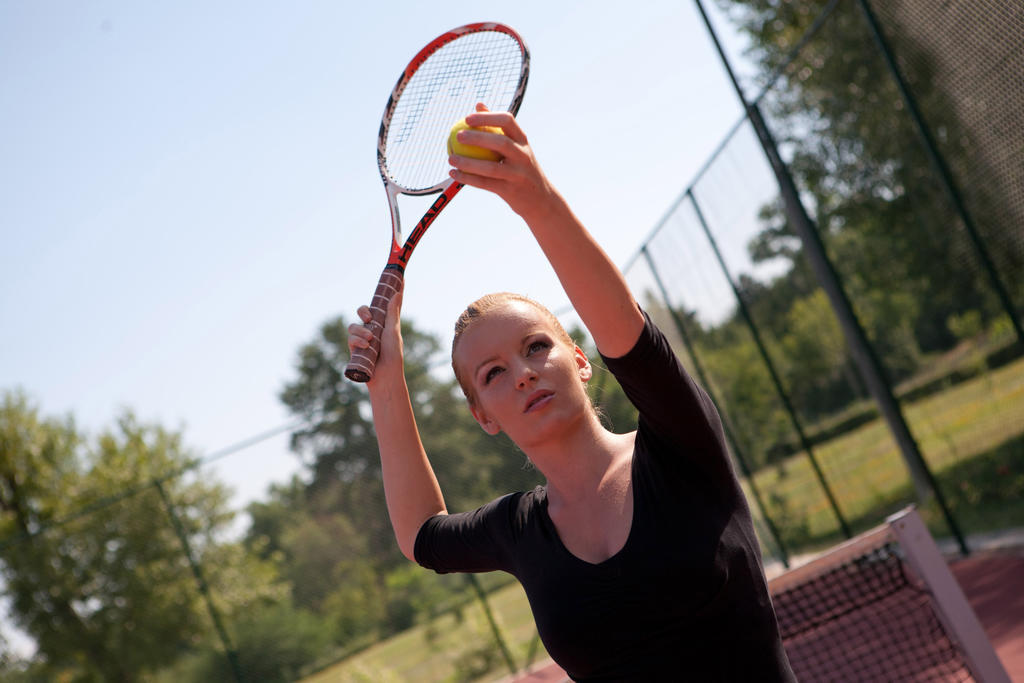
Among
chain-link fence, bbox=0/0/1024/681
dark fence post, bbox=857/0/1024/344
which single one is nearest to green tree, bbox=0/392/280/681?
chain-link fence, bbox=0/0/1024/681

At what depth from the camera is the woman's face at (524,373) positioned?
5.23 feet

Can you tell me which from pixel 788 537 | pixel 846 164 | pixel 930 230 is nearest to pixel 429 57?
pixel 930 230

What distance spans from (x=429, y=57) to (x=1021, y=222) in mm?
3683

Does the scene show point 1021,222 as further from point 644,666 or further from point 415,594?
point 415,594

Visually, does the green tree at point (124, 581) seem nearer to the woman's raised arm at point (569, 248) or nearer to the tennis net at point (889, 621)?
the tennis net at point (889, 621)

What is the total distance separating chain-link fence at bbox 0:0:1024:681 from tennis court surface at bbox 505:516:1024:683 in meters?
0.60

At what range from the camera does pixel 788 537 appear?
827 cm

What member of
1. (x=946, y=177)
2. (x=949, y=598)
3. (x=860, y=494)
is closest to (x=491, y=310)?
(x=949, y=598)

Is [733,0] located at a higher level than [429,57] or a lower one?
higher

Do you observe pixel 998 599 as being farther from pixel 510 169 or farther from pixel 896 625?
pixel 510 169

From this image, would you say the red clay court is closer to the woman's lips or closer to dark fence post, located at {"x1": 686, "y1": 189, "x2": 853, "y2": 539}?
dark fence post, located at {"x1": 686, "y1": 189, "x2": 853, "y2": 539}

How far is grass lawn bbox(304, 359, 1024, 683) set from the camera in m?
6.68

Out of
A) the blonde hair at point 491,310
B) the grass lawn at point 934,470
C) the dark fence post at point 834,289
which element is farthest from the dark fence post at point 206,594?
the blonde hair at point 491,310

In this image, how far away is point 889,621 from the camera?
17.1 ft
